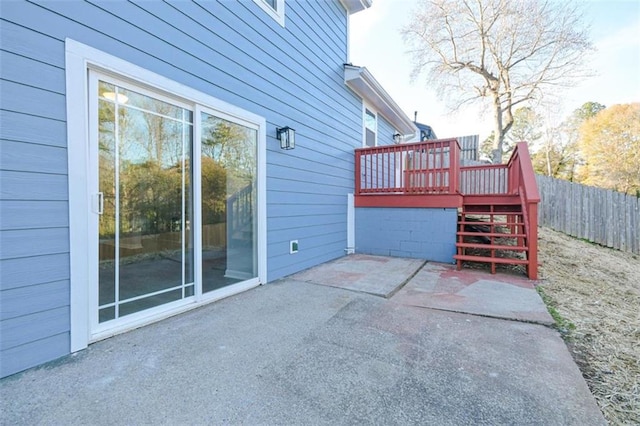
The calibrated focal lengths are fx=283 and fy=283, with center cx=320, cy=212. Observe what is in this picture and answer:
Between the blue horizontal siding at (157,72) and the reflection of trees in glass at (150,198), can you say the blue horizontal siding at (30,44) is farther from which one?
the reflection of trees in glass at (150,198)

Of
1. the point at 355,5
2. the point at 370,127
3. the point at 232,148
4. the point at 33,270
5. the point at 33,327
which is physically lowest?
the point at 33,327

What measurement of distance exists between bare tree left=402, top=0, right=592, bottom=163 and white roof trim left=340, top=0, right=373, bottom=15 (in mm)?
6796

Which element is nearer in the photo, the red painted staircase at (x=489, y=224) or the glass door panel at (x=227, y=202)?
the glass door panel at (x=227, y=202)

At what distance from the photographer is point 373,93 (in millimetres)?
6352

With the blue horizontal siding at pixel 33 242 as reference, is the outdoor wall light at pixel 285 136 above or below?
above

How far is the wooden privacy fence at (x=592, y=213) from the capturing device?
21.9ft

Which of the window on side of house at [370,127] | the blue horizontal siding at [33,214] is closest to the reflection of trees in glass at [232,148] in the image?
the blue horizontal siding at [33,214]

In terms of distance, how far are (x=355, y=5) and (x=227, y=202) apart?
5281 millimetres

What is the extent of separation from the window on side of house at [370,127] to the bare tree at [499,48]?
592 cm

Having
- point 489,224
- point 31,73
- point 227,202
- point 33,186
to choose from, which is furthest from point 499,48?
point 33,186

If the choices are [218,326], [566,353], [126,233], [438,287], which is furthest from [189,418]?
[438,287]

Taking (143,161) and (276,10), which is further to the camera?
(276,10)

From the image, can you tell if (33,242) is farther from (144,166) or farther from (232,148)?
(232,148)

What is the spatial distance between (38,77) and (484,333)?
3.58 m
